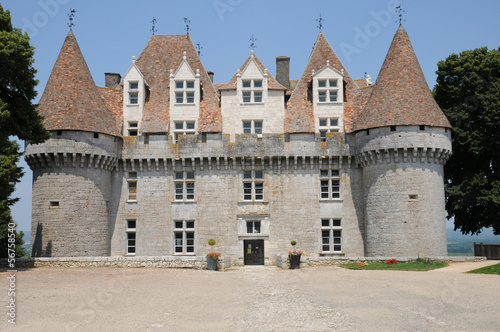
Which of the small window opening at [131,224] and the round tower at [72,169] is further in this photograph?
the small window opening at [131,224]

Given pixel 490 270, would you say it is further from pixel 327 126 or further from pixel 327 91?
pixel 327 91

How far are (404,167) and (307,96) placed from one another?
8.09m

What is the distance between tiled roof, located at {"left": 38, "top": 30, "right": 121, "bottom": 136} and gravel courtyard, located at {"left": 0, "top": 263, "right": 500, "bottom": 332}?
10281 mm

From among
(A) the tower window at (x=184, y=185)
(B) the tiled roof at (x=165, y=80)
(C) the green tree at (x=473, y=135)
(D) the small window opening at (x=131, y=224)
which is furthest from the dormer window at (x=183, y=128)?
(C) the green tree at (x=473, y=135)

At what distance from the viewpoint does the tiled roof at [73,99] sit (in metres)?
30.2

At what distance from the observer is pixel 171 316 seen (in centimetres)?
1290

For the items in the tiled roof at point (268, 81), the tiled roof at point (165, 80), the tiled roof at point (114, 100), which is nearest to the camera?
the tiled roof at point (165, 80)

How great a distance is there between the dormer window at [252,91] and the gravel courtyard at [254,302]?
14.0 metres

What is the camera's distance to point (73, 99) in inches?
1213

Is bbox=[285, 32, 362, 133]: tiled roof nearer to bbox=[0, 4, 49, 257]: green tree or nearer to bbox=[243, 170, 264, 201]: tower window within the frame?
bbox=[243, 170, 264, 201]: tower window

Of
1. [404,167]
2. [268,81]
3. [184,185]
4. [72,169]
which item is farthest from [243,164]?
[72,169]

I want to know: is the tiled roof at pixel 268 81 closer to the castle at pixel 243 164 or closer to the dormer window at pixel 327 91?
the castle at pixel 243 164

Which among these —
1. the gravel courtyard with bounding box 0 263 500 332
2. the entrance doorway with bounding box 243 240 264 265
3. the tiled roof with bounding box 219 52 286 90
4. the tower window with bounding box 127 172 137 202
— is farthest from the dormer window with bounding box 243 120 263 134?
the gravel courtyard with bounding box 0 263 500 332

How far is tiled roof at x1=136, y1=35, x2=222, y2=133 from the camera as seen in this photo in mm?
32938
